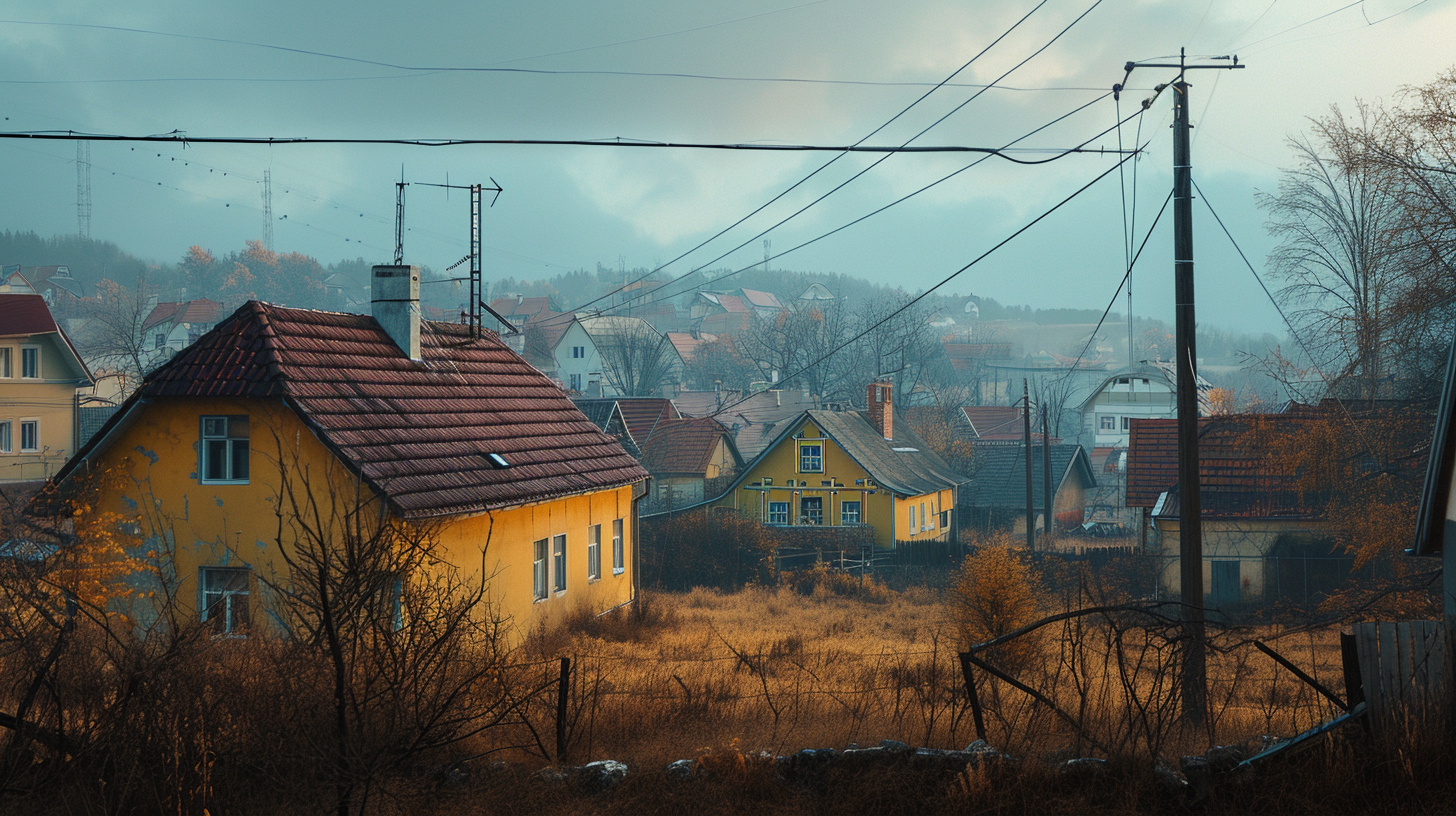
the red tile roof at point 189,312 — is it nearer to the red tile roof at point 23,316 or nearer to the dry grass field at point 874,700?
the red tile roof at point 23,316

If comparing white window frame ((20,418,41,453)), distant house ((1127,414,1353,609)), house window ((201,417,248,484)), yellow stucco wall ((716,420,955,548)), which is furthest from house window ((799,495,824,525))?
white window frame ((20,418,41,453))

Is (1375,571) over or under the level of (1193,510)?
under

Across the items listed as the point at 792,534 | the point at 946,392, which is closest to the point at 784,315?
the point at 946,392

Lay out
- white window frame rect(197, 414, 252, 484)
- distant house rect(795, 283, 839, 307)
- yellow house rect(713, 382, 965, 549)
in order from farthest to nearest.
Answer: distant house rect(795, 283, 839, 307)
yellow house rect(713, 382, 965, 549)
white window frame rect(197, 414, 252, 484)

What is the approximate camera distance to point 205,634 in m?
8.40

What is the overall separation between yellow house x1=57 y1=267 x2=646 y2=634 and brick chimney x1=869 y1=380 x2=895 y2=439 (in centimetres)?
3263

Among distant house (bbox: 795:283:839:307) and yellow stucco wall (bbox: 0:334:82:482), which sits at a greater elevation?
distant house (bbox: 795:283:839:307)

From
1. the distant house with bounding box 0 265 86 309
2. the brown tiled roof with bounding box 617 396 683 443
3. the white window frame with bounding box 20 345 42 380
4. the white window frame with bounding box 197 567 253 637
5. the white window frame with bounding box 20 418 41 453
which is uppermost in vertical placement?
the distant house with bounding box 0 265 86 309

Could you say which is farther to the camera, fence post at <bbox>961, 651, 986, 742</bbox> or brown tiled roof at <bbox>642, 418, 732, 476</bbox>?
brown tiled roof at <bbox>642, 418, 732, 476</bbox>

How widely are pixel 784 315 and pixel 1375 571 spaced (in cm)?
7754

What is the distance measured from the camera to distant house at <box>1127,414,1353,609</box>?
3050 cm

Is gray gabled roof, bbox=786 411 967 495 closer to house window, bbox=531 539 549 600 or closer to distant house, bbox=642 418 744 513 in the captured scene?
→ distant house, bbox=642 418 744 513

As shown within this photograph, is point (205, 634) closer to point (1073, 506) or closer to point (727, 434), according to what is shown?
point (727, 434)

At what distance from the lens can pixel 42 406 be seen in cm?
4625
